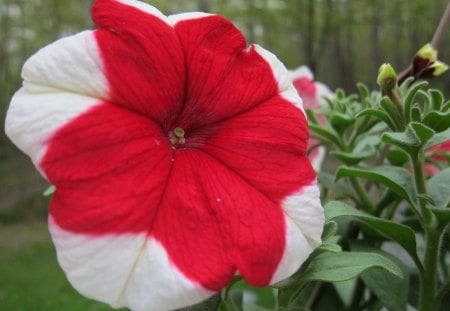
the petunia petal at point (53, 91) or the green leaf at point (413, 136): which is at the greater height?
the petunia petal at point (53, 91)

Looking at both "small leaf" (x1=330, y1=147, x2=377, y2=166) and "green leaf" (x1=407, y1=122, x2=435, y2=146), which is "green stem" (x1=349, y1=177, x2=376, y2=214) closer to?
"small leaf" (x1=330, y1=147, x2=377, y2=166)

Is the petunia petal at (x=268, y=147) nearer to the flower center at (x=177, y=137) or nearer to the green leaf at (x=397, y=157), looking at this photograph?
the flower center at (x=177, y=137)

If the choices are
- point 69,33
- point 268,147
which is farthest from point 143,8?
point 69,33

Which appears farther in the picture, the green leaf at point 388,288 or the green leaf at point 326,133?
the green leaf at point 326,133

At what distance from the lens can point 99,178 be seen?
0.39m

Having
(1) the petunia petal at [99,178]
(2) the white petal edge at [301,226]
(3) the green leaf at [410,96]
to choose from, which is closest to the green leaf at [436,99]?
(3) the green leaf at [410,96]

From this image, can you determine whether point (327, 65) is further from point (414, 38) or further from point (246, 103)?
point (246, 103)

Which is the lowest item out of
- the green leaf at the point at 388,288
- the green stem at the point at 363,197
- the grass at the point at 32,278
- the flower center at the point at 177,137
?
the grass at the point at 32,278

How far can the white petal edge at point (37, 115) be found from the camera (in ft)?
1.26

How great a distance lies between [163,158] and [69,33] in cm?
972

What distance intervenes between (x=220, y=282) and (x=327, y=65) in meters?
13.6

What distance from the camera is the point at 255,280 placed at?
41cm

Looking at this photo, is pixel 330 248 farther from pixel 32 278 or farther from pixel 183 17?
pixel 32 278

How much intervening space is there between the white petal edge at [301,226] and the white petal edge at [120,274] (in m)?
0.07
